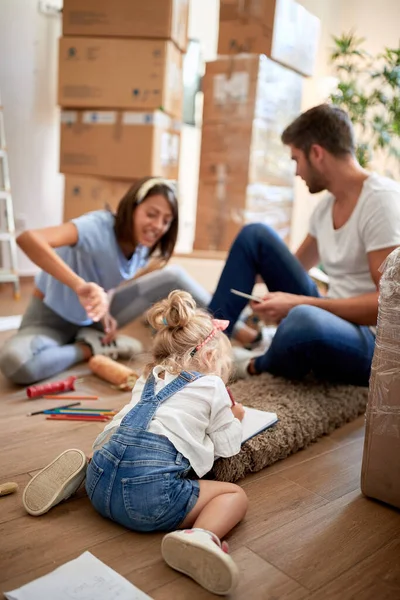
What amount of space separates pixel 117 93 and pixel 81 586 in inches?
92.8

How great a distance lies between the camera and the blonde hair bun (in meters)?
1.17

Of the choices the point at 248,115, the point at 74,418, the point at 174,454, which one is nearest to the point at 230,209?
the point at 248,115

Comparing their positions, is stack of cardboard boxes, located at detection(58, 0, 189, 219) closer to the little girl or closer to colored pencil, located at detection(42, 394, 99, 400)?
colored pencil, located at detection(42, 394, 99, 400)

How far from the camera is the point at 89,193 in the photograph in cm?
291

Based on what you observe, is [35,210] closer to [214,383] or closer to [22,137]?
[22,137]

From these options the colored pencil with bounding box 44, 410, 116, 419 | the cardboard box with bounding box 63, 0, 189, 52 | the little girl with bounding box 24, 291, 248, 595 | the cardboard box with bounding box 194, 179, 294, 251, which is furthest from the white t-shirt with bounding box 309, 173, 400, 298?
the cardboard box with bounding box 63, 0, 189, 52

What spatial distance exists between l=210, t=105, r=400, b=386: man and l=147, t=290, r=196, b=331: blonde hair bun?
51cm

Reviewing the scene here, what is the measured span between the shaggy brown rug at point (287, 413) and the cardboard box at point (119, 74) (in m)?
1.57

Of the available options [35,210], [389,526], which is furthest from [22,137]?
[389,526]

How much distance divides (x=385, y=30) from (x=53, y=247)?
7.69 feet

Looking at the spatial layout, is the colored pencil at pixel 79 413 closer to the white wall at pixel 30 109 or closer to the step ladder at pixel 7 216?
the step ladder at pixel 7 216

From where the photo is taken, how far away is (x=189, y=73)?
3.93m

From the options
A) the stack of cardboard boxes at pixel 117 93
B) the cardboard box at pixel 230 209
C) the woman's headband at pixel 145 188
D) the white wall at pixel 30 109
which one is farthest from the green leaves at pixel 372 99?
the white wall at pixel 30 109

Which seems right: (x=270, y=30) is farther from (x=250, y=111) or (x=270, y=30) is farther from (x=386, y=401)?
(x=386, y=401)
